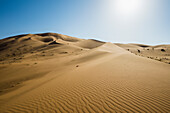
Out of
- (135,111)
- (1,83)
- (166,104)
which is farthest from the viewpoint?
(1,83)

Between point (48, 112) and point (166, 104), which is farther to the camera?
point (48, 112)

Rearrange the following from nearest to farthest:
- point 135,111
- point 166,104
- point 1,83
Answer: point 135,111
point 166,104
point 1,83

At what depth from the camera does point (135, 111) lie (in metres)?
2.25

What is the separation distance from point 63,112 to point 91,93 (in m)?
1.15

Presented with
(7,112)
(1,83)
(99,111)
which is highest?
(99,111)

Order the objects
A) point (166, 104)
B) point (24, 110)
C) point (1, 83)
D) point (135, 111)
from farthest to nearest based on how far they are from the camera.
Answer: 1. point (1, 83)
2. point (24, 110)
3. point (166, 104)
4. point (135, 111)

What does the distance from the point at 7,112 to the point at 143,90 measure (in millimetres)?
4902

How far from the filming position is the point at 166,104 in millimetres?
2416

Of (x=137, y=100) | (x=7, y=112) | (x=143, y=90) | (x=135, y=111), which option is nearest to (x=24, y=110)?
(x=7, y=112)

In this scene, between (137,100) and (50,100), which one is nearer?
(137,100)

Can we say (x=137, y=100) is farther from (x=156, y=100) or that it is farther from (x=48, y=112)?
(x=48, y=112)

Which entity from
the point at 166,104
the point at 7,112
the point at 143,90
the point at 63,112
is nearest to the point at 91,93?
the point at 63,112

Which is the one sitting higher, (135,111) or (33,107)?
(135,111)

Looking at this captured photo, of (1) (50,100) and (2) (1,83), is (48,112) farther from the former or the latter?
(2) (1,83)
